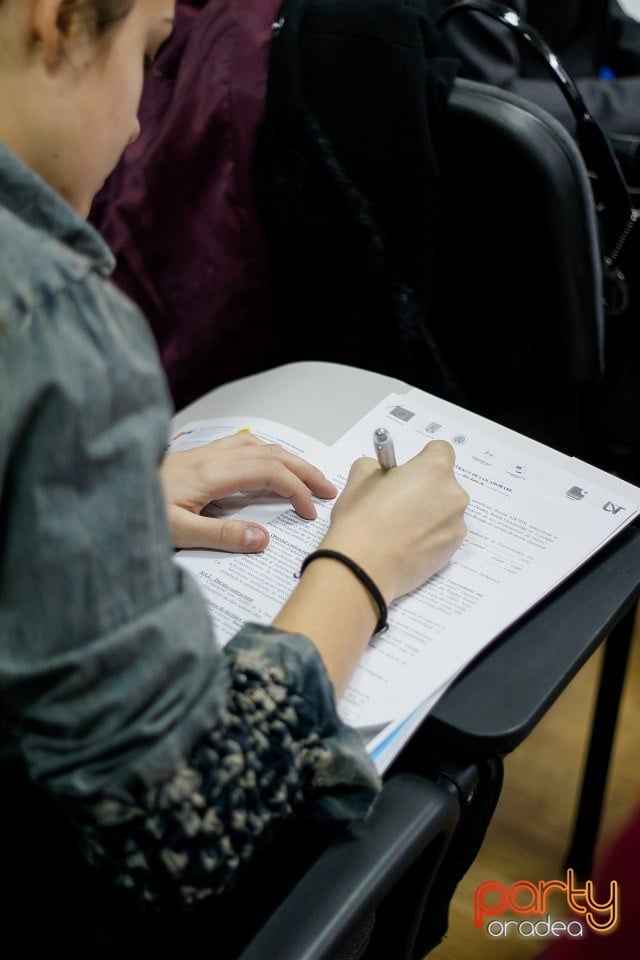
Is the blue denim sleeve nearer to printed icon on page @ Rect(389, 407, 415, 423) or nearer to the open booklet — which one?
the open booklet

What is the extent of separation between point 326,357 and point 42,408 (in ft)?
2.31

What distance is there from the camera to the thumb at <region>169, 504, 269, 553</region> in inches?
30.1

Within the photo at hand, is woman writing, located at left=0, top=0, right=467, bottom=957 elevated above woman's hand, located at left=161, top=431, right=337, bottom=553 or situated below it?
above

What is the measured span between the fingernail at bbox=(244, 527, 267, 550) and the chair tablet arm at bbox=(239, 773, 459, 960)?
0.69 feet

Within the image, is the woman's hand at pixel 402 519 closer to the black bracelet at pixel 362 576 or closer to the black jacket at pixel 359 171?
the black bracelet at pixel 362 576

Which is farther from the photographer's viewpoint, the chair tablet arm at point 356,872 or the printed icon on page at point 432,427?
the printed icon on page at point 432,427

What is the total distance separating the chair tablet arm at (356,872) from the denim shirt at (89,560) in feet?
0.25

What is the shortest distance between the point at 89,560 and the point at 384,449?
1.10ft

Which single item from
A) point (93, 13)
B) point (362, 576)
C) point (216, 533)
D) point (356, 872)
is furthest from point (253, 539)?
point (93, 13)

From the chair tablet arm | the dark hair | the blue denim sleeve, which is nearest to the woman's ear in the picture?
the dark hair

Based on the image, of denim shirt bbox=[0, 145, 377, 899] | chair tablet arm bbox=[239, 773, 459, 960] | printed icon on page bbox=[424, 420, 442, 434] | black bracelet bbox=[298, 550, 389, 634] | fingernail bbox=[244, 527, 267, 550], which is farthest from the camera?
printed icon on page bbox=[424, 420, 442, 434]

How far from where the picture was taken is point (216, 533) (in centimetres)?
77

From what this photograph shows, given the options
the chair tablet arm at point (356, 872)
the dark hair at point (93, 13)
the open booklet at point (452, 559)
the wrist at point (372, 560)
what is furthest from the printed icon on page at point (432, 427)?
the dark hair at point (93, 13)

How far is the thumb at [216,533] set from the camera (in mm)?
764
